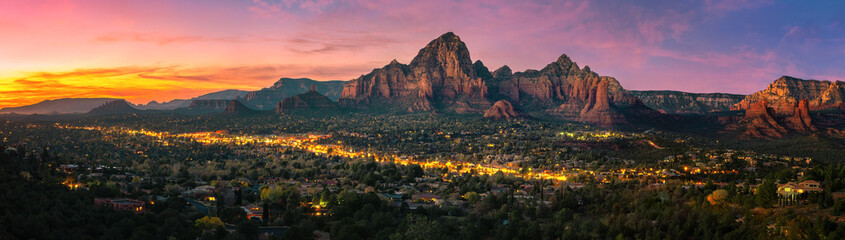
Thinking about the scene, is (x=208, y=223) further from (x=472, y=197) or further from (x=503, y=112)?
(x=503, y=112)

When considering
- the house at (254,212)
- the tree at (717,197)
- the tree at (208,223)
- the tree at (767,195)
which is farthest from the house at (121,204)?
the tree at (767,195)

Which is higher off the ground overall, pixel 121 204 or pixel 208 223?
pixel 121 204

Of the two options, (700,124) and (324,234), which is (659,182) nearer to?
(324,234)

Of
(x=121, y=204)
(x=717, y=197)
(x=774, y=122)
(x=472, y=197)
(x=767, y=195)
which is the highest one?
(x=774, y=122)

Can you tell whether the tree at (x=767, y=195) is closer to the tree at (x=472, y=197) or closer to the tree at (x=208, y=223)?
the tree at (x=472, y=197)

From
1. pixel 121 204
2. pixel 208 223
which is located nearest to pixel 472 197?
pixel 208 223

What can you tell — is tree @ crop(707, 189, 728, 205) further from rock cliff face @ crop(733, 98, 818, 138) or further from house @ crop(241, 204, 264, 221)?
rock cliff face @ crop(733, 98, 818, 138)

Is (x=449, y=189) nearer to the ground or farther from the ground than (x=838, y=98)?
nearer to the ground

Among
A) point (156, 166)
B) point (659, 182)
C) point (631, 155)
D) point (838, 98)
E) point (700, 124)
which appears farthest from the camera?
point (838, 98)

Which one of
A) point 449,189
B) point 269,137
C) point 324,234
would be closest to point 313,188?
point 449,189
